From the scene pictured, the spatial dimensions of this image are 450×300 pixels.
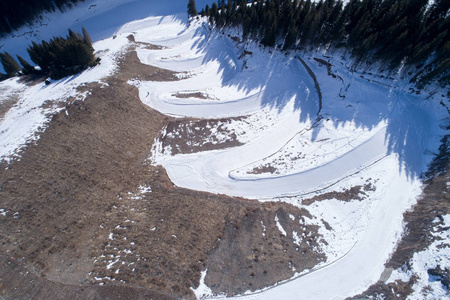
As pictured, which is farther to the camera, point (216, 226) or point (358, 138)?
point (358, 138)

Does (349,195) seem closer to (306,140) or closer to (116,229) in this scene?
(306,140)

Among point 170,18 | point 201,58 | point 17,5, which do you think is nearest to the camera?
point 201,58

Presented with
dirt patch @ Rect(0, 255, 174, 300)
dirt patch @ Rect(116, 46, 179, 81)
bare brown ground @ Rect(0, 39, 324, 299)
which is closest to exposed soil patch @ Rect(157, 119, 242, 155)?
bare brown ground @ Rect(0, 39, 324, 299)

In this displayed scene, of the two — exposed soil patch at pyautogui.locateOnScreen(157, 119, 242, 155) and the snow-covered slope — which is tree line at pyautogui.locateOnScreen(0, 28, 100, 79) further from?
exposed soil patch at pyautogui.locateOnScreen(157, 119, 242, 155)

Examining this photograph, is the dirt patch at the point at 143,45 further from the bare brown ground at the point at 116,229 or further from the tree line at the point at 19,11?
the tree line at the point at 19,11

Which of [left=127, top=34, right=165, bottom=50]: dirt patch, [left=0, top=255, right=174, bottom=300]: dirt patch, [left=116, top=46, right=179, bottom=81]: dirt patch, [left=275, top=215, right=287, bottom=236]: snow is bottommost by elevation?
[left=275, top=215, right=287, bottom=236]: snow

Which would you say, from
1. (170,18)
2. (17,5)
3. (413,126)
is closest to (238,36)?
(170,18)

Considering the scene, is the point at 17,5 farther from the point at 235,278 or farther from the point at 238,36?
the point at 235,278
